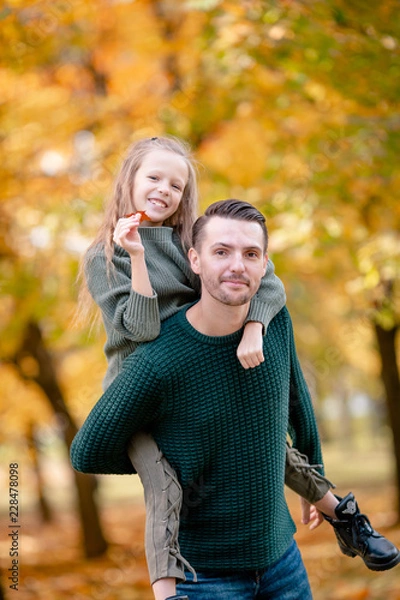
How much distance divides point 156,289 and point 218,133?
518cm

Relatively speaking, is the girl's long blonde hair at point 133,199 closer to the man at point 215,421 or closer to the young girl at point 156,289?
the young girl at point 156,289

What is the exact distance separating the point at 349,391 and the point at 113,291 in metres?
23.2

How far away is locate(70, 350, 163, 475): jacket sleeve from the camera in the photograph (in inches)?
81.9

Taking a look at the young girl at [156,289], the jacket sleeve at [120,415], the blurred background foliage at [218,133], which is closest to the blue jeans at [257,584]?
the young girl at [156,289]

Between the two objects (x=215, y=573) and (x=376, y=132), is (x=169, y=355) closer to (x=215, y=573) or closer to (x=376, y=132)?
(x=215, y=573)

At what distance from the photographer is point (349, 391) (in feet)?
80.1

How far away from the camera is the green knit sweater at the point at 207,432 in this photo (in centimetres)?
211

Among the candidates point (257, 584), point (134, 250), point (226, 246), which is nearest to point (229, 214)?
point (226, 246)

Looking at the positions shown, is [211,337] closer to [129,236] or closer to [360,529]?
[129,236]

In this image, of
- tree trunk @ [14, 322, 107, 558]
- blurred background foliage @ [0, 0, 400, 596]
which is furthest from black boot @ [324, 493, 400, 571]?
tree trunk @ [14, 322, 107, 558]

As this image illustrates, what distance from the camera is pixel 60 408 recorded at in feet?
28.4

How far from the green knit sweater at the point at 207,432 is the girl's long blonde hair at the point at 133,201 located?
427 millimetres

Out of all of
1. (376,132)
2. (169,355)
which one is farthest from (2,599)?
(376,132)

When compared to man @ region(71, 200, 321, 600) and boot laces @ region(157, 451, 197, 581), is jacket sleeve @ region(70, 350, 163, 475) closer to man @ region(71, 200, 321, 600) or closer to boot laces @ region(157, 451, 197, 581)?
man @ region(71, 200, 321, 600)
